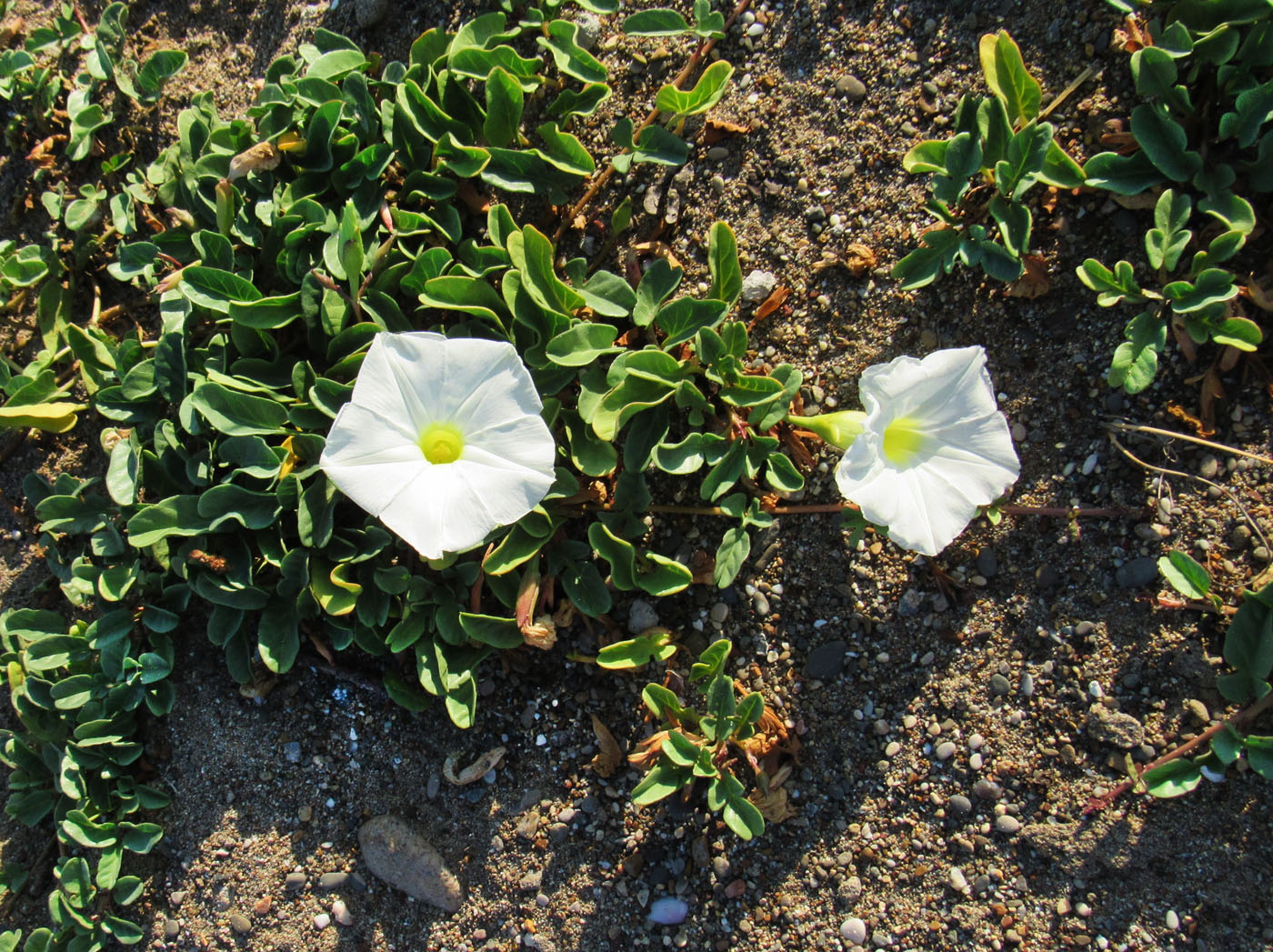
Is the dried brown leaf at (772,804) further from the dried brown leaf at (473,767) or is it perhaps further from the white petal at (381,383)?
the white petal at (381,383)

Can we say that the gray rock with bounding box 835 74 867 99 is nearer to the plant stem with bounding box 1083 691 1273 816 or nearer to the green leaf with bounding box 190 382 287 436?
the green leaf with bounding box 190 382 287 436

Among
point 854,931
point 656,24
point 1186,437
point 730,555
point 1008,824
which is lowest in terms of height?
point 854,931

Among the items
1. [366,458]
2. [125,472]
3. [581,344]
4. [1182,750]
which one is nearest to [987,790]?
[1182,750]

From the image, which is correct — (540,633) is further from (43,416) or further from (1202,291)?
(1202,291)

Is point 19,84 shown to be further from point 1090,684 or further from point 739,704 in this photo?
point 1090,684

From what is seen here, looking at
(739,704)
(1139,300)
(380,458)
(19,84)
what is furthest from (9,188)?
(1139,300)

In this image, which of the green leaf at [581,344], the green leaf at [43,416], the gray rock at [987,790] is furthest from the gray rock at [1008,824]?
the green leaf at [43,416]

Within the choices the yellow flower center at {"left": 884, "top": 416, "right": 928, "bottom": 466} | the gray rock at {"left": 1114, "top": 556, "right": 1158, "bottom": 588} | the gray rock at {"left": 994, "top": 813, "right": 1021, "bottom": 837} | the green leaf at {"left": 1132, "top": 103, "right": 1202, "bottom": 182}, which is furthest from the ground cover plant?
the gray rock at {"left": 994, "top": 813, "right": 1021, "bottom": 837}
